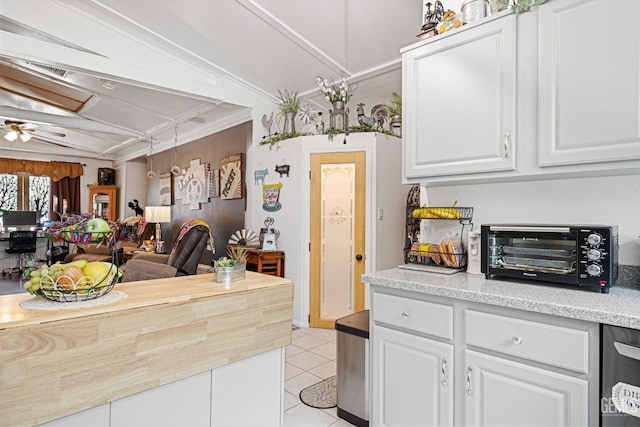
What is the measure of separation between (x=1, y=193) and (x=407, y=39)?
961 centimetres

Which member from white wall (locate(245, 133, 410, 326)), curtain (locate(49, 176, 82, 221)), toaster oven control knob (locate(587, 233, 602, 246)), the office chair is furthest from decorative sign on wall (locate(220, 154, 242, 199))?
curtain (locate(49, 176, 82, 221))

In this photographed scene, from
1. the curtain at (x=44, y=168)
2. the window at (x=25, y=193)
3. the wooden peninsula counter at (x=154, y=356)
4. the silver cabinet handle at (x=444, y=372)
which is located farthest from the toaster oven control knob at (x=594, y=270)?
the curtain at (x=44, y=168)

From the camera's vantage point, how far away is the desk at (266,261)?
13.9 ft

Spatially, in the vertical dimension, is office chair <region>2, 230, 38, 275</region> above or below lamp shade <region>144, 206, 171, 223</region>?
below

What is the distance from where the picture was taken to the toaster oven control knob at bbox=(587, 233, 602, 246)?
A: 1.50 meters

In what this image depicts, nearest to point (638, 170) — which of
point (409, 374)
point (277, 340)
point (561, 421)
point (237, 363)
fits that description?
point (561, 421)

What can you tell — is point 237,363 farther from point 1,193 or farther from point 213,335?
point 1,193

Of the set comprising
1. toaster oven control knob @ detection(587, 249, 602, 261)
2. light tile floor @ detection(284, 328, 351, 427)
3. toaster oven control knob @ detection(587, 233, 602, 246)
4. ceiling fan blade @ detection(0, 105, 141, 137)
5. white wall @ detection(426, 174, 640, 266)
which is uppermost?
ceiling fan blade @ detection(0, 105, 141, 137)

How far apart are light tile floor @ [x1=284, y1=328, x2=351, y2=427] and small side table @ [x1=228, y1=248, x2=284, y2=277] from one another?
2.51ft

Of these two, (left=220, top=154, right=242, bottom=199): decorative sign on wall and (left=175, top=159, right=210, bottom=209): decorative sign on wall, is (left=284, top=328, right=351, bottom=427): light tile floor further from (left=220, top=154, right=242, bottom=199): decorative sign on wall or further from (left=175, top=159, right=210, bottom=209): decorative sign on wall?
(left=175, top=159, right=210, bottom=209): decorative sign on wall

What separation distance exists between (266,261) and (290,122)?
178cm

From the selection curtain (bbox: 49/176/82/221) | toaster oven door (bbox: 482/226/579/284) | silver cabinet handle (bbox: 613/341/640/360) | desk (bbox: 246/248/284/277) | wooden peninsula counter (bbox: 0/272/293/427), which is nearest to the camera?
wooden peninsula counter (bbox: 0/272/293/427)

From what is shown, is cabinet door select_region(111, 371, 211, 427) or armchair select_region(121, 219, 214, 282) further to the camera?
armchair select_region(121, 219, 214, 282)

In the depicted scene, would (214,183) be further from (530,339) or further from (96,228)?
(530,339)
